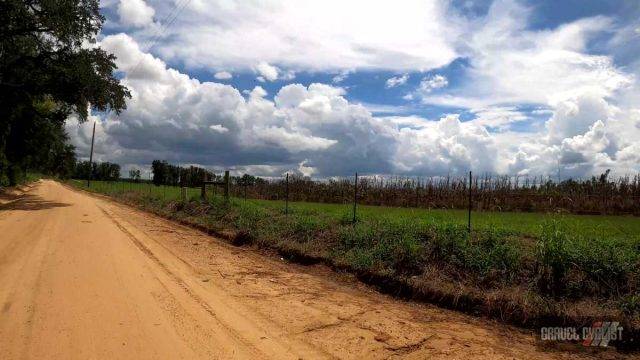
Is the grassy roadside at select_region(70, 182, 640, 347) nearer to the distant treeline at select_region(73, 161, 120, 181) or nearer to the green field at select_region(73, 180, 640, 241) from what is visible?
the green field at select_region(73, 180, 640, 241)

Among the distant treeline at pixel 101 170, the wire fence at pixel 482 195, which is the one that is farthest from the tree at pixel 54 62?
the distant treeline at pixel 101 170

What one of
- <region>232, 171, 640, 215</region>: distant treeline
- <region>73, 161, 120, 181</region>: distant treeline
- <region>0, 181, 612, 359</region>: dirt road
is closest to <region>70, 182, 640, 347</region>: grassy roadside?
<region>0, 181, 612, 359</region>: dirt road

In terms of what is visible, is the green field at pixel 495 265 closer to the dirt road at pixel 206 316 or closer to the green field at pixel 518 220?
the dirt road at pixel 206 316

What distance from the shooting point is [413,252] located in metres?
9.69

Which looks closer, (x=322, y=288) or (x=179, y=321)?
(x=179, y=321)

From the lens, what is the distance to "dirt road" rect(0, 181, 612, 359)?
17.3ft

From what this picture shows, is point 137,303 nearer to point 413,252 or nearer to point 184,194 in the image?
point 413,252

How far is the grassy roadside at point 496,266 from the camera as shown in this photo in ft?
23.2

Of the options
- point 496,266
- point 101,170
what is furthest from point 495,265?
point 101,170

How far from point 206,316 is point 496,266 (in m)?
5.45

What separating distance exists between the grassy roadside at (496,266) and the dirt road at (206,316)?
0.48m

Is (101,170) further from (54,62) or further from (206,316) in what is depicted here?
(206,316)

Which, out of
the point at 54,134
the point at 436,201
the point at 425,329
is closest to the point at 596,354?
the point at 425,329

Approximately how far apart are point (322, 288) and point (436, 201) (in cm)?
2479
